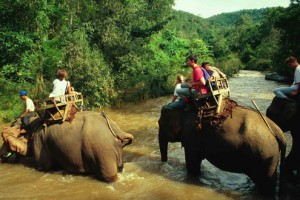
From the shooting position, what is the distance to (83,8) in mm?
20750

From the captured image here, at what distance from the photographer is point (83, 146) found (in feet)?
21.6

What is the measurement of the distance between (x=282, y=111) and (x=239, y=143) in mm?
1223

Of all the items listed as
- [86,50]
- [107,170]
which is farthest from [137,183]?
[86,50]

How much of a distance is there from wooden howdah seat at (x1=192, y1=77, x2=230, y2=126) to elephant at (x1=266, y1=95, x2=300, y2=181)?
3.33 ft

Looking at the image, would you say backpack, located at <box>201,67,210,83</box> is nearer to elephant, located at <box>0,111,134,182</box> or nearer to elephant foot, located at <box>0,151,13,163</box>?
elephant, located at <box>0,111,134,182</box>

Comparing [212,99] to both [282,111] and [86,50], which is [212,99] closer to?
[282,111]

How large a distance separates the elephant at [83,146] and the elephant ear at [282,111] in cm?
308

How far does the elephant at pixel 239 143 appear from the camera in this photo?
5.57m

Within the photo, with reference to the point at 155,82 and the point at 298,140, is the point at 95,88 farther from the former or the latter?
the point at 298,140

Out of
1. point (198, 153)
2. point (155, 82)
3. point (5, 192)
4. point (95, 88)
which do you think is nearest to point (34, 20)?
point (95, 88)

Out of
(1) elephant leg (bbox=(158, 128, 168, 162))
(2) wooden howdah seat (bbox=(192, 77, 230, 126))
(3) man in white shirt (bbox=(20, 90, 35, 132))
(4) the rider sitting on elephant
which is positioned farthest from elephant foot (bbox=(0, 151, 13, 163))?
(4) the rider sitting on elephant

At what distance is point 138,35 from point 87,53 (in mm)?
5849

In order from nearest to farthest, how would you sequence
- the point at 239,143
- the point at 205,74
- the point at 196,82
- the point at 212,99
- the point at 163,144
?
the point at 239,143, the point at 212,99, the point at 196,82, the point at 205,74, the point at 163,144

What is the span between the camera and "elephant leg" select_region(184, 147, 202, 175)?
668 cm
